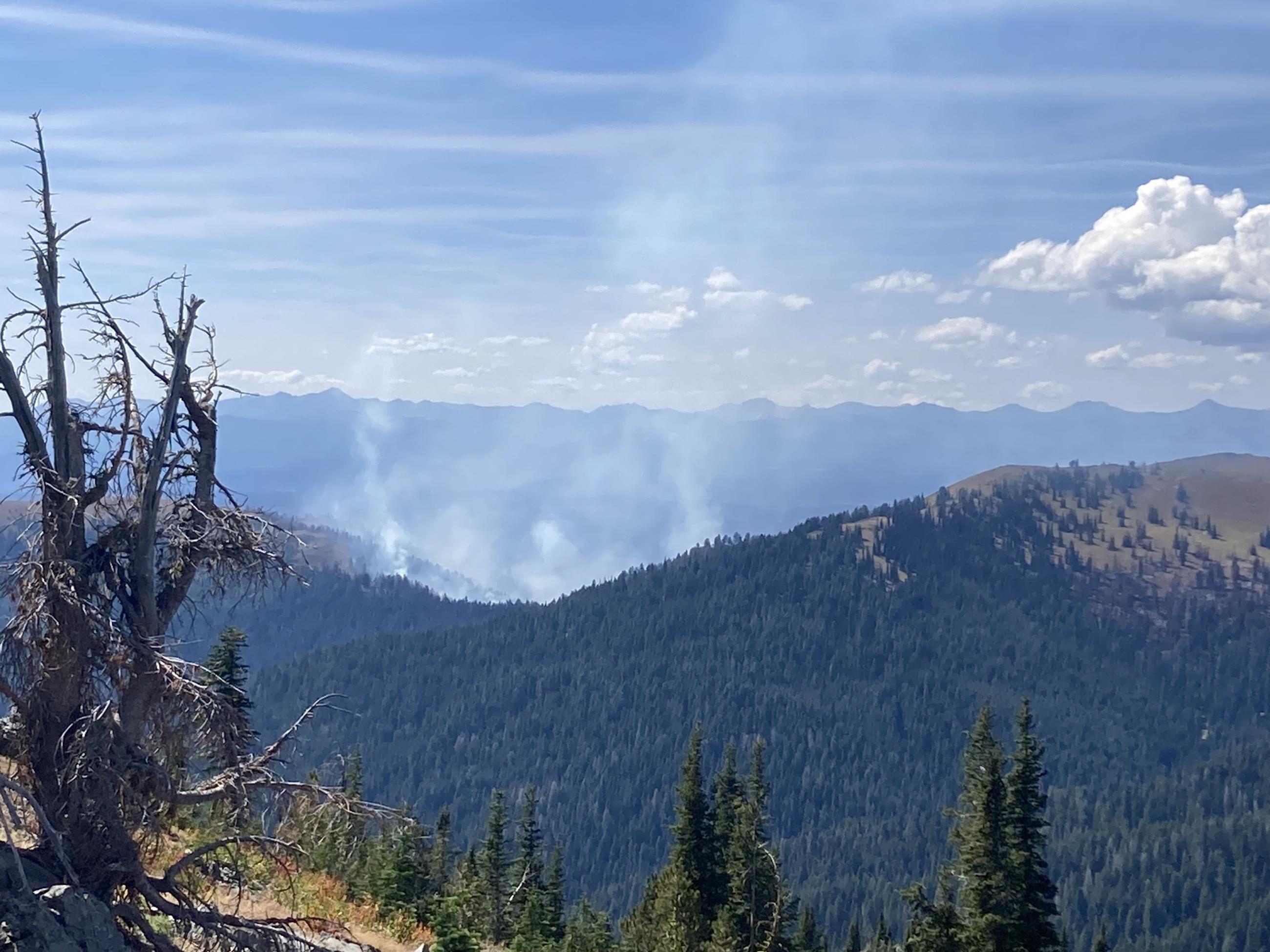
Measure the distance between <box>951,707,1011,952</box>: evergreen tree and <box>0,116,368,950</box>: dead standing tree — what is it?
2154 centimetres

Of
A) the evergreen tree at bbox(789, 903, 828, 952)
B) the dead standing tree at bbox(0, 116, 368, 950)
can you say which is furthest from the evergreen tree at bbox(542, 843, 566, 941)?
the dead standing tree at bbox(0, 116, 368, 950)

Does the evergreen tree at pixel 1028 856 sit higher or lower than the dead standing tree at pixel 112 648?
lower

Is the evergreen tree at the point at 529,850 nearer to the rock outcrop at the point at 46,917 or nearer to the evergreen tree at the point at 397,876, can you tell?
the evergreen tree at the point at 397,876

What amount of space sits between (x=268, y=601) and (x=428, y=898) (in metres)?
11.4

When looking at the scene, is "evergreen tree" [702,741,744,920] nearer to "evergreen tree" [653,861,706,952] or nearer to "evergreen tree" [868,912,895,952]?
"evergreen tree" [653,861,706,952]

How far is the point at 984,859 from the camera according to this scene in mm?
28203

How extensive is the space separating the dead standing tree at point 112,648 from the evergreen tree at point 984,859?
70.7 feet

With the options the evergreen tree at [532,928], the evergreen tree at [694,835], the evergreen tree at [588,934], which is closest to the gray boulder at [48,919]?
the evergreen tree at [532,928]

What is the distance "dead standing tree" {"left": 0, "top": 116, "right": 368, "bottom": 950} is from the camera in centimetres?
1069

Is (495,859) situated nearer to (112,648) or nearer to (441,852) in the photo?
(441,852)

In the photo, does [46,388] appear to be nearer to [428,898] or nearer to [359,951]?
[359,951]

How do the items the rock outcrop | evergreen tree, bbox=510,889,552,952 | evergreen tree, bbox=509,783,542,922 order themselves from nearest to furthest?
the rock outcrop, evergreen tree, bbox=510,889,552,952, evergreen tree, bbox=509,783,542,922

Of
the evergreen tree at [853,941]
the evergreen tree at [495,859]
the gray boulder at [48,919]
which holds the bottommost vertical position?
the evergreen tree at [853,941]

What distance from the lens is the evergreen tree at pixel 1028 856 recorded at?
27594mm
